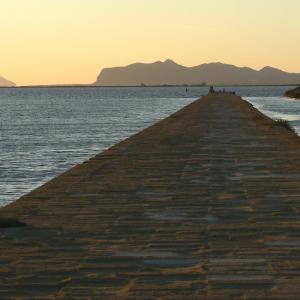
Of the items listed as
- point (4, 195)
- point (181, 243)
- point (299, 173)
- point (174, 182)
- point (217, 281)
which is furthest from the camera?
point (4, 195)

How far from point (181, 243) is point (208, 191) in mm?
4381

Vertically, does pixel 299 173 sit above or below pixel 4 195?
above

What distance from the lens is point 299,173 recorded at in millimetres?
15289

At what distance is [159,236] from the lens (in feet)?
28.6

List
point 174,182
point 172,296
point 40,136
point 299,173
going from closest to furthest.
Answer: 1. point 172,296
2. point 174,182
3. point 299,173
4. point 40,136

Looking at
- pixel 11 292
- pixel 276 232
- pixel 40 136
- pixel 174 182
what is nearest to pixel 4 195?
pixel 174 182

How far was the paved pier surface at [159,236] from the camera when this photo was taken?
6.51 m

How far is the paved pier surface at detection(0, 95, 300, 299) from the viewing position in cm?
651

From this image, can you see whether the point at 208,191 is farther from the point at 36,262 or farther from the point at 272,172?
the point at 36,262

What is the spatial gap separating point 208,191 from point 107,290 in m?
6.40

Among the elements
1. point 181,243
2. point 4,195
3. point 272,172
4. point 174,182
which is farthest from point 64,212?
point 4,195

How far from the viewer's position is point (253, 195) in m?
12.0

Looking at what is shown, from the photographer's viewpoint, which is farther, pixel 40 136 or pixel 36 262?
pixel 40 136

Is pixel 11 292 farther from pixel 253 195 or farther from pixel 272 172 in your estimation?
pixel 272 172
